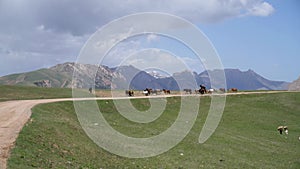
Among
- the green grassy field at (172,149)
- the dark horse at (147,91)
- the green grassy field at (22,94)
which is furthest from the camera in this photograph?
the dark horse at (147,91)

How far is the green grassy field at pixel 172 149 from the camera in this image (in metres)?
22.6

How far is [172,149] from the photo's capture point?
30.9 meters

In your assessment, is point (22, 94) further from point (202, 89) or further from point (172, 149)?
point (172, 149)

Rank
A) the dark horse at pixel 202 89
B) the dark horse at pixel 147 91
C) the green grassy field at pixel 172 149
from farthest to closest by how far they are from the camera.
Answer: the dark horse at pixel 147 91
the dark horse at pixel 202 89
the green grassy field at pixel 172 149

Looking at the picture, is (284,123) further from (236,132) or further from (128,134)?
(128,134)

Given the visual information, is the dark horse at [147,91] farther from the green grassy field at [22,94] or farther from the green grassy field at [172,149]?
the green grassy field at [22,94]

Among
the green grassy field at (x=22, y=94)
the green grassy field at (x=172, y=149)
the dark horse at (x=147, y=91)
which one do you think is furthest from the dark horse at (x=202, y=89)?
the green grassy field at (x=22, y=94)

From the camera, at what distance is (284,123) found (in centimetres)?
5756

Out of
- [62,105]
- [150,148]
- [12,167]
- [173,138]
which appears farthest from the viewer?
[62,105]

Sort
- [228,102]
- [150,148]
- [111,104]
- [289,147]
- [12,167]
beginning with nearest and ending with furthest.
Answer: [12,167] → [150,148] → [289,147] → [111,104] → [228,102]

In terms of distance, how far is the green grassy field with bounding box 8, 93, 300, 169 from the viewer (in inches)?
891

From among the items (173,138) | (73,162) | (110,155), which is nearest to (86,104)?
(173,138)

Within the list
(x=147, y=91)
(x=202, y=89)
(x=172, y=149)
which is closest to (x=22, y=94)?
(x=147, y=91)

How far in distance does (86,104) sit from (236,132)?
1944cm
